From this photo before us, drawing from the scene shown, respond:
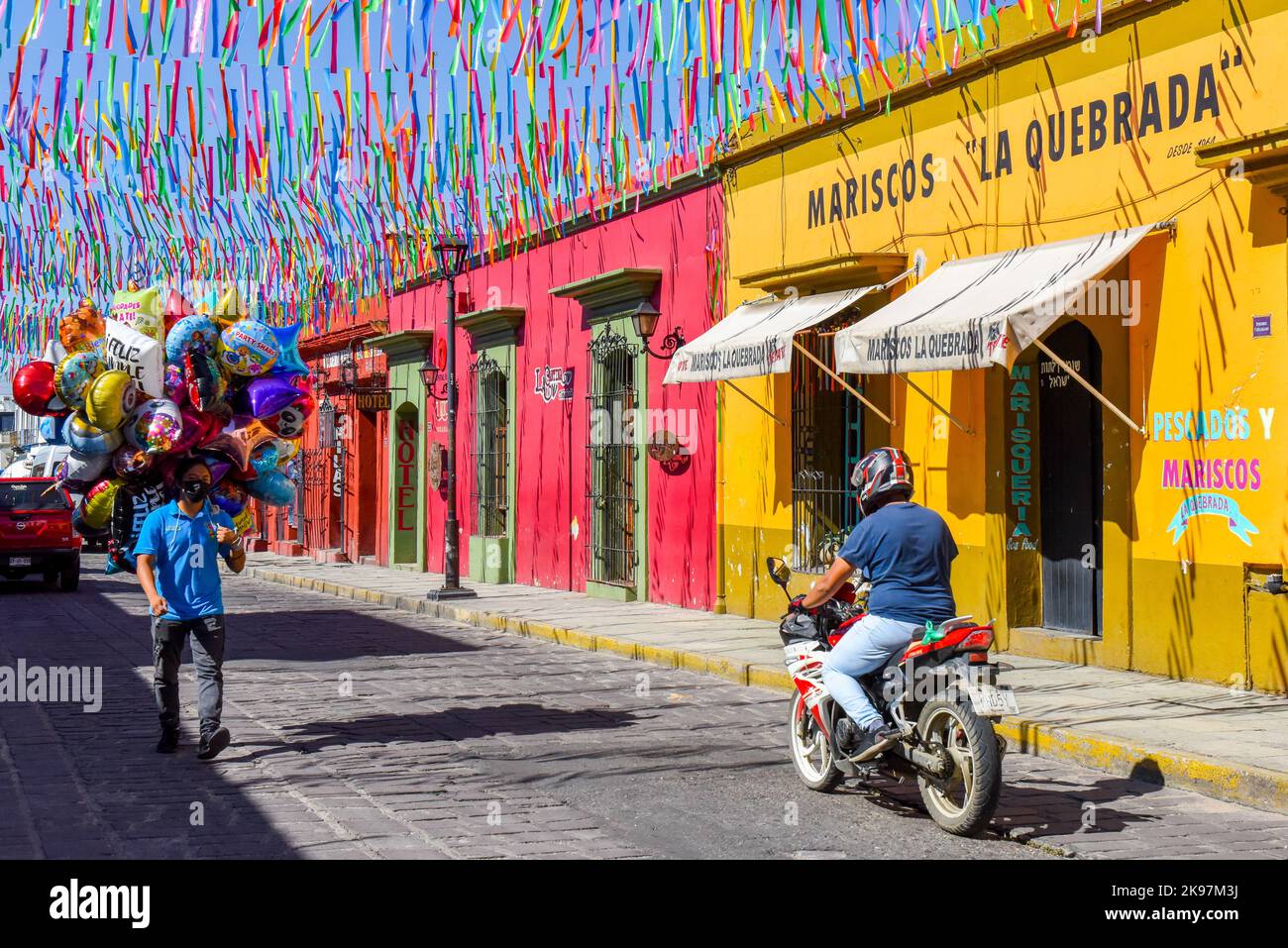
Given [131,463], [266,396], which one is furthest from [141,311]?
Answer: [131,463]

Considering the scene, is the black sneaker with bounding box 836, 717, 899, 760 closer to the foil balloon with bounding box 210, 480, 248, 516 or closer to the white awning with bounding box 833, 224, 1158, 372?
the white awning with bounding box 833, 224, 1158, 372

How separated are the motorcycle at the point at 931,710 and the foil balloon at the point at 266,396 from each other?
13.5 ft

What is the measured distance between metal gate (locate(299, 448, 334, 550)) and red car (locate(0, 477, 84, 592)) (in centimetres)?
864

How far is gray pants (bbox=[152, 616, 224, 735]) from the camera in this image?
8.36 meters

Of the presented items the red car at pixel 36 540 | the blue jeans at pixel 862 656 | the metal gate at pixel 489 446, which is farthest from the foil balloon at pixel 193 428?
the red car at pixel 36 540

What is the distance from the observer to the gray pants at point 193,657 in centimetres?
836

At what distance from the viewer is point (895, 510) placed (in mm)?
6840

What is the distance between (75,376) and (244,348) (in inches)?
42.1

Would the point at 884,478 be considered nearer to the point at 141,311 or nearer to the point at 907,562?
the point at 907,562

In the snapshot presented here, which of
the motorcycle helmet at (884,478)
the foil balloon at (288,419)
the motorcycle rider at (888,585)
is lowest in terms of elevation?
the motorcycle rider at (888,585)

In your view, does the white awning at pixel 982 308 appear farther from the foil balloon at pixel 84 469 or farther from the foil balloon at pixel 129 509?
the foil balloon at pixel 84 469

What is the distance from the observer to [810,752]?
7625 millimetres

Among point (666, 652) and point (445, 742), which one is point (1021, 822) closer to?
point (445, 742)

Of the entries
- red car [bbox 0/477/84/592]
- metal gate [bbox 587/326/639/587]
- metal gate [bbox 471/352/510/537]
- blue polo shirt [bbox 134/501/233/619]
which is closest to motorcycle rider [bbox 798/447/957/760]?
blue polo shirt [bbox 134/501/233/619]
